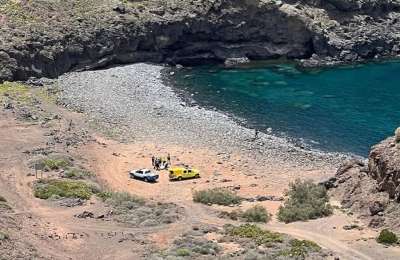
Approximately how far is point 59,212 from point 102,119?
32.5m

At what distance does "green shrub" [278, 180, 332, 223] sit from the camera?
2074 inches

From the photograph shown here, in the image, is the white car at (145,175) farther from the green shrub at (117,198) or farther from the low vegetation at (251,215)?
the low vegetation at (251,215)

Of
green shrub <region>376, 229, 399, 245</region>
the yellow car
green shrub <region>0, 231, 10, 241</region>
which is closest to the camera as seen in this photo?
green shrub <region>0, 231, 10, 241</region>

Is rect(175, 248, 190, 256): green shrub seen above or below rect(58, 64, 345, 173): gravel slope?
above

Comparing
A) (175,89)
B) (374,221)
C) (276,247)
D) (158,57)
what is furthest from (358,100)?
(276,247)

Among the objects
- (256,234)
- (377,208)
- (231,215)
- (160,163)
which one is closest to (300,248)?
(256,234)

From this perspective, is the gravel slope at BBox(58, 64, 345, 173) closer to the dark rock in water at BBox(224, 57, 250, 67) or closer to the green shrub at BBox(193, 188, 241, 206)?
the green shrub at BBox(193, 188, 241, 206)

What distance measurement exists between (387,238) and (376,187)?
8419 mm

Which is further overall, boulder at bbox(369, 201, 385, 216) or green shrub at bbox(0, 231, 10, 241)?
boulder at bbox(369, 201, 385, 216)

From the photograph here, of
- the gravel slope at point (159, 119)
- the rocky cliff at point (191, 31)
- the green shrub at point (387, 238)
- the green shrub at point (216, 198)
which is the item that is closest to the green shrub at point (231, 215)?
the green shrub at point (216, 198)

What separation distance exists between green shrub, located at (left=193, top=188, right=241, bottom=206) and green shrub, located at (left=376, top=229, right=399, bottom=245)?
14.1 meters

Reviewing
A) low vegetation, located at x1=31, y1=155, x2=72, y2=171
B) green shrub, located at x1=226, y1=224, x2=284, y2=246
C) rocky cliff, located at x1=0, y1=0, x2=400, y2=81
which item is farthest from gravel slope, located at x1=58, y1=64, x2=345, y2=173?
green shrub, located at x1=226, y1=224, x2=284, y2=246

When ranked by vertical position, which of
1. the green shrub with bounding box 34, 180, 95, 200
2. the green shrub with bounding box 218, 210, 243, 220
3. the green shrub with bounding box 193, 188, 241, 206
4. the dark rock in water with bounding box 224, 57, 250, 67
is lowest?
the dark rock in water with bounding box 224, 57, 250, 67

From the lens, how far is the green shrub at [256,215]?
171ft
